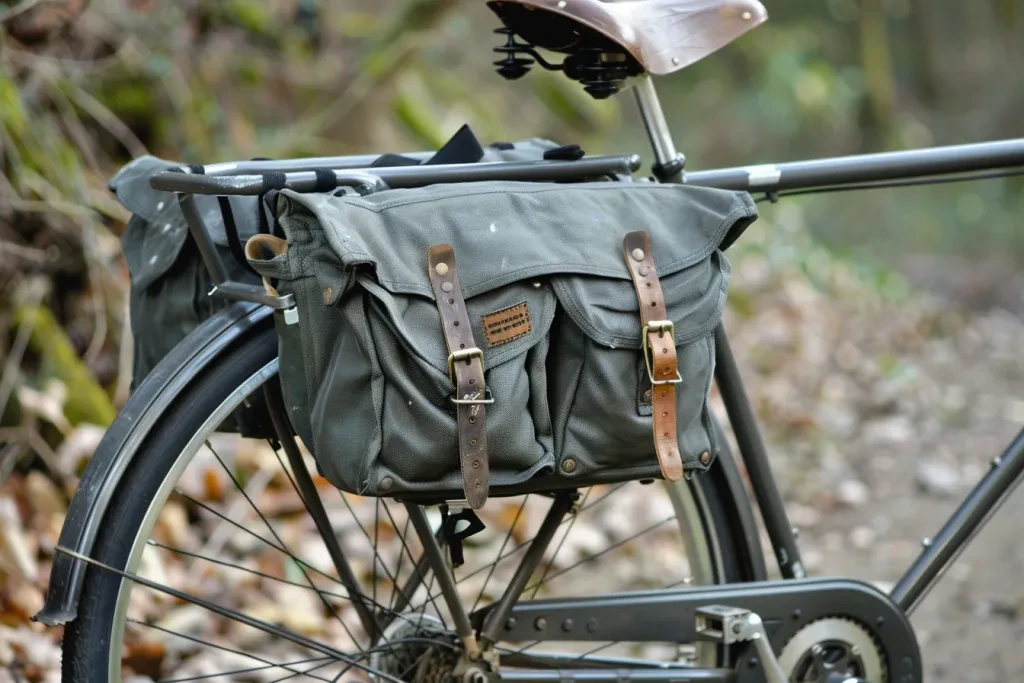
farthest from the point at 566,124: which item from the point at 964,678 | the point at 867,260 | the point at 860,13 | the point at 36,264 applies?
the point at 860,13

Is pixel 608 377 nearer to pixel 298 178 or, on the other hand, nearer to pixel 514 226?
pixel 514 226

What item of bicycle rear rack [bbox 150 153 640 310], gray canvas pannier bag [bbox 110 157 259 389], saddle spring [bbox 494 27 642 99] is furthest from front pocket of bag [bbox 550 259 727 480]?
gray canvas pannier bag [bbox 110 157 259 389]

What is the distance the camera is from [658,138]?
1.91 metres

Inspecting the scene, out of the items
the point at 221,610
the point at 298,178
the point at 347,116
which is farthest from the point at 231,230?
the point at 347,116

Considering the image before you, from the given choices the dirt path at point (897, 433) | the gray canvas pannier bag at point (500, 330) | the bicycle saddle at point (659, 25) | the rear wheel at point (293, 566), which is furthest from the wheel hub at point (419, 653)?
the dirt path at point (897, 433)

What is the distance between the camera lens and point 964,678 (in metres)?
2.72

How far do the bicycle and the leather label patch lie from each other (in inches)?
10.9

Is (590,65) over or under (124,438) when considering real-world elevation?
over

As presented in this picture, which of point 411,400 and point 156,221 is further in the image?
point 156,221

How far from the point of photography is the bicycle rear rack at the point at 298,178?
1.53m

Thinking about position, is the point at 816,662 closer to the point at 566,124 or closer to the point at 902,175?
the point at 902,175

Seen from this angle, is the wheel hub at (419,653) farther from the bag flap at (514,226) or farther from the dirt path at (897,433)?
the dirt path at (897,433)

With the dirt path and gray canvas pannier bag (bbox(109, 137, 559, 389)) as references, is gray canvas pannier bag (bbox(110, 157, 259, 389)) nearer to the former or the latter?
gray canvas pannier bag (bbox(109, 137, 559, 389))

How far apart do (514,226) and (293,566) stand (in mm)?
1787
